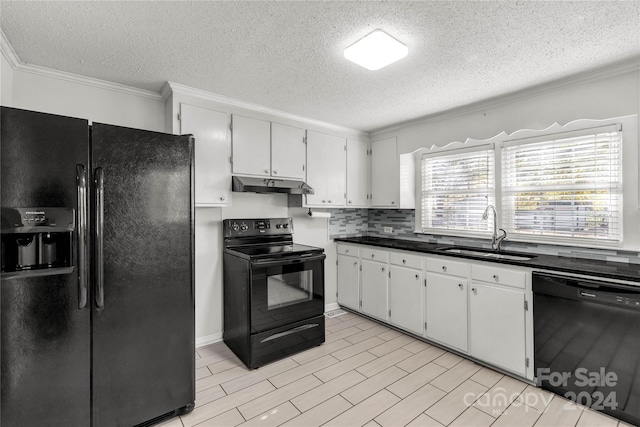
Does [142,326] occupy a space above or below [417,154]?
below

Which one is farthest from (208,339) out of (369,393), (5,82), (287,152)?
(5,82)

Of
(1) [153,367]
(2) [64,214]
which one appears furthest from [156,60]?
(1) [153,367]

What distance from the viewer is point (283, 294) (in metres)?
2.77

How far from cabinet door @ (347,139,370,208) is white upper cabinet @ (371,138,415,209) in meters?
0.12

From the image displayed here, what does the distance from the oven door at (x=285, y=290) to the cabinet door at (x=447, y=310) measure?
107 cm

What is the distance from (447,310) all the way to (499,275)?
60cm

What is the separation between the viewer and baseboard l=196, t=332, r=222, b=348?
2.93 m

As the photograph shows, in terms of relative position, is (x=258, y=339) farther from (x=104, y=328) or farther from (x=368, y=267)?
(x=368, y=267)

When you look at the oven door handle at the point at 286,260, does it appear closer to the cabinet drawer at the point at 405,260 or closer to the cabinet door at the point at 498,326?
the cabinet drawer at the point at 405,260

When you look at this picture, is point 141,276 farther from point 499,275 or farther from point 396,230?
point 396,230

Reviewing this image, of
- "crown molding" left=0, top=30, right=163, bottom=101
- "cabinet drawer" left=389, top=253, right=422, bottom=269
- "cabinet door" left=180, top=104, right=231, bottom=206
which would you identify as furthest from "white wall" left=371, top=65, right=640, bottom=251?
"crown molding" left=0, top=30, right=163, bottom=101

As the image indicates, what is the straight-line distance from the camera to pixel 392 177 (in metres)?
3.88

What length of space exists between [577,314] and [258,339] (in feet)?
7.83

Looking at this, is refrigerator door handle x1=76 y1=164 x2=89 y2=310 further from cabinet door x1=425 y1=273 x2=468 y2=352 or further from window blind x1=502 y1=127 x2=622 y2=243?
window blind x1=502 y1=127 x2=622 y2=243
